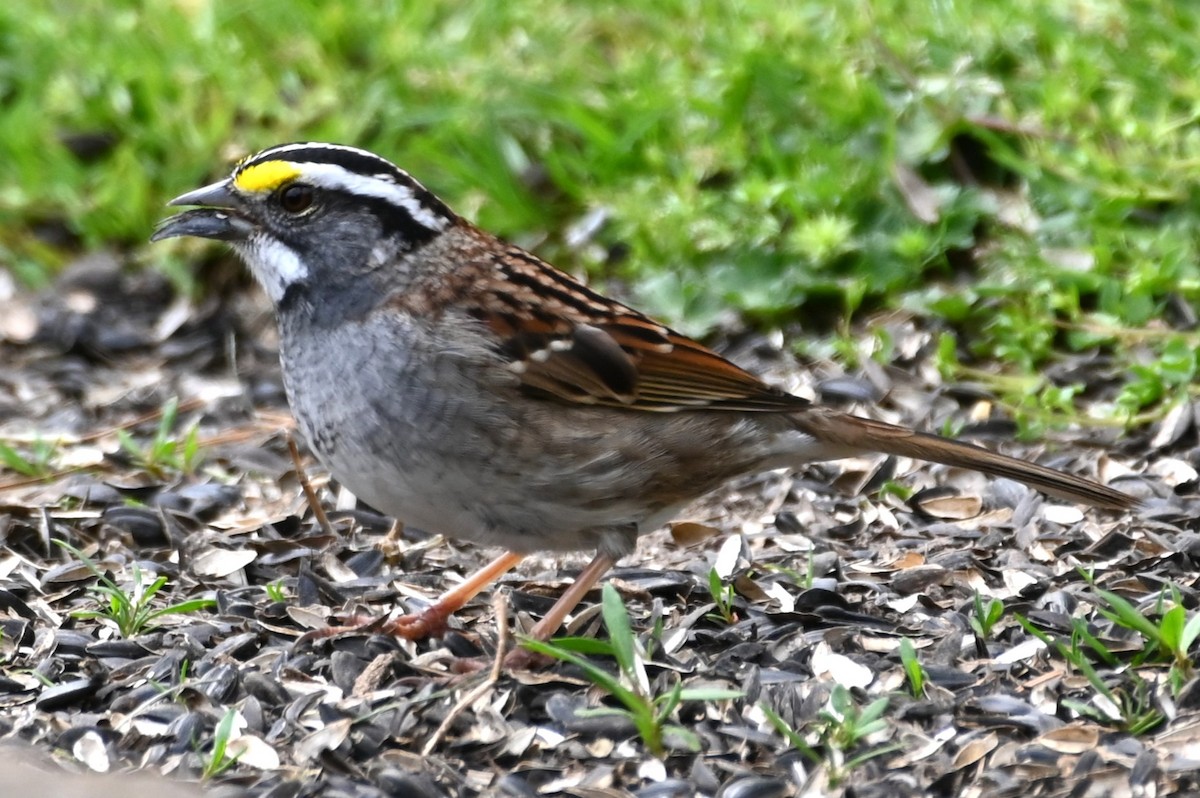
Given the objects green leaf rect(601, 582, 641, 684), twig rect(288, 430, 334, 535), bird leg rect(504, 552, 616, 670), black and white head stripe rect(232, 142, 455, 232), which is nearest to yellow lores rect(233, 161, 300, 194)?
black and white head stripe rect(232, 142, 455, 232)

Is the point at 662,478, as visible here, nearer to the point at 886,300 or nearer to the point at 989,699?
the point at 989,699

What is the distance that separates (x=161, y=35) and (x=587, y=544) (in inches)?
155

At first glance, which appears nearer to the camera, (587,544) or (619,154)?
(587,544)

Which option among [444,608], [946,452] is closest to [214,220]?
[444,608]

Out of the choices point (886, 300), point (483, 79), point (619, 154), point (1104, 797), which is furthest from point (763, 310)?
point (1104, 797)

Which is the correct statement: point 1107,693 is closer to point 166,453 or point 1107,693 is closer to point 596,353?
point 596,353

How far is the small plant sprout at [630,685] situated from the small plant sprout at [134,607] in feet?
3.01

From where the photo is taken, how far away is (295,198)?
437cm

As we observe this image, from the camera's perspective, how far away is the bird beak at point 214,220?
4.39m

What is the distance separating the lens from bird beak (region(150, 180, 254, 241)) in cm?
439

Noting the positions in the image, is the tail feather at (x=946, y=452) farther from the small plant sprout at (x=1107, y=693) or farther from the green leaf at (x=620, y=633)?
the green leaf at (x=620, y=633)

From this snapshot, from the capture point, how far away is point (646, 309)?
5953 mm

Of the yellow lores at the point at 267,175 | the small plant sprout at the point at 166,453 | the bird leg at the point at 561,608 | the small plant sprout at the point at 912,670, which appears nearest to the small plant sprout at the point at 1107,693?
the small plant sprout at the point at 912,670

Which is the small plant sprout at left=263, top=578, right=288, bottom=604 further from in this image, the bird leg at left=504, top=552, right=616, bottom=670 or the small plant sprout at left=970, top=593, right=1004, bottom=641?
the small plant sprout at left=970, top=593, right=1004, bottom=641
